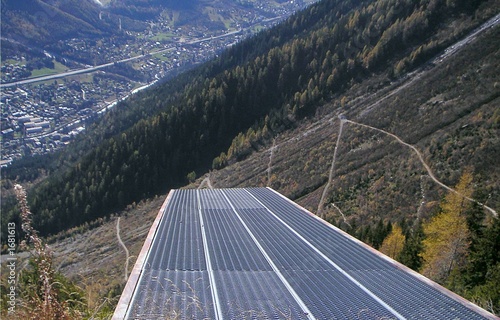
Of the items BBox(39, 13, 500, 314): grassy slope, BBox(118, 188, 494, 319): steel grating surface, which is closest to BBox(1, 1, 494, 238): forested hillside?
BBox(39, 13, 500, 314): grassy slope

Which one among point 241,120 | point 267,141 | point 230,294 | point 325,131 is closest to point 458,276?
point 230,294

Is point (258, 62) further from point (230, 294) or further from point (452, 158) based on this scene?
point (230, 294)

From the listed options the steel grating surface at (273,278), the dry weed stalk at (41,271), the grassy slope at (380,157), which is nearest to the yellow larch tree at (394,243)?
the grassy slope at (380,157)

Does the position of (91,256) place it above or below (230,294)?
below

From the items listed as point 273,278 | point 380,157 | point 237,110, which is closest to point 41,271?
point 273,278

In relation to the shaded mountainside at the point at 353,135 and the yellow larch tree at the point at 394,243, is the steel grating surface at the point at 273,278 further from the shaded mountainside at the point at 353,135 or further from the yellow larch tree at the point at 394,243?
the yellow larch tree at the point at 394,243

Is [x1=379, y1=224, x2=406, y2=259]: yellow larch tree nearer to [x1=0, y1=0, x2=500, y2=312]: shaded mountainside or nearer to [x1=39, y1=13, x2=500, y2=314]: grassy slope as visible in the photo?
[x1=0, y1=0, x2=500, y2=312]: shaded mountainside
